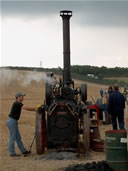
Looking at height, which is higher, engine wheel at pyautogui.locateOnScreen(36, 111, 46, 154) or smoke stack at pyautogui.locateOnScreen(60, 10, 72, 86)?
smoke stack at pyautogui.locateOnScreen(60, 10, 72, 86)

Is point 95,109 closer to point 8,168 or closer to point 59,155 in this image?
point 59,155

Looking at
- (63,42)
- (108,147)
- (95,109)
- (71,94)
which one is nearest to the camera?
(108,147)

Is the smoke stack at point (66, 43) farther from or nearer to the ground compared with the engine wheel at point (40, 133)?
farther from the ground

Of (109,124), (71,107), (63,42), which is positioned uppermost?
(63,42)

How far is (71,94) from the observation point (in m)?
11.4

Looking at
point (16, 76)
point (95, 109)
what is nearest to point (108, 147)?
point (95, 109)

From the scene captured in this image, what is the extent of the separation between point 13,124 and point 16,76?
42.5 meters

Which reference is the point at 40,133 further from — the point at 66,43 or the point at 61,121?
the point at 66,43

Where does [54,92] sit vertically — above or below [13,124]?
above

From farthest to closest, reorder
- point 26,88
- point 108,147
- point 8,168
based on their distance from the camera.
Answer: point 26,88 < point 8,168 < point 108,147

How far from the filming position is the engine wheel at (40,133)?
11.0 meters

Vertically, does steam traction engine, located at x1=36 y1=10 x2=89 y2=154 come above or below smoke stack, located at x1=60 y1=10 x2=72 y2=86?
below

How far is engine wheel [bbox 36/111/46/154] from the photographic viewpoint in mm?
10984

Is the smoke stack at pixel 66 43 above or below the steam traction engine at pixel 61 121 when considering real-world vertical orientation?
above
